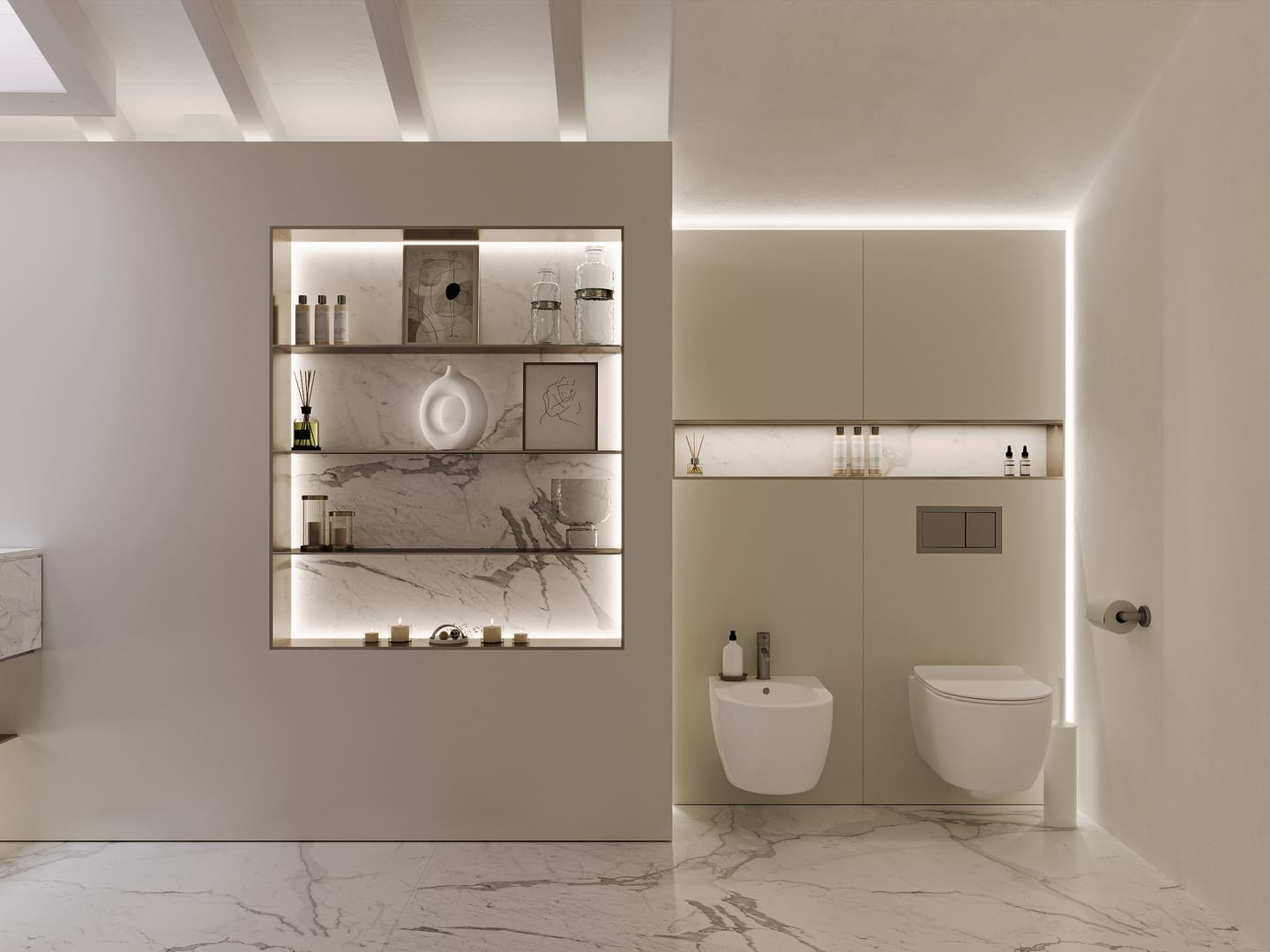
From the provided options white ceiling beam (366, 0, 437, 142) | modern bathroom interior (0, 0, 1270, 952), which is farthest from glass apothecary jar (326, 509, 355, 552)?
white ceiling beam (366, 0, 437, 142)

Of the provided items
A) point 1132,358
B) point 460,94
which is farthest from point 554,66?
point 1132,358

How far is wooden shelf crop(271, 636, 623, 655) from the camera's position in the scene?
2951 mm

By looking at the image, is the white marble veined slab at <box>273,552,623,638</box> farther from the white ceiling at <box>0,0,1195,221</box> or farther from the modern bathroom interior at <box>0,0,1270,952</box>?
the white ceiling at <box>0,0,1195,221</box>

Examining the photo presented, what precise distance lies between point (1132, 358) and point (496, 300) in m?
2.29

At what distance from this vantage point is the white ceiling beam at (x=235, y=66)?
2.71 metres

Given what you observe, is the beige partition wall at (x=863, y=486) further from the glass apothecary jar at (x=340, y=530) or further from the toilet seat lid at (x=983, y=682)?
the glass apothecary jar at (x=340, y=530)

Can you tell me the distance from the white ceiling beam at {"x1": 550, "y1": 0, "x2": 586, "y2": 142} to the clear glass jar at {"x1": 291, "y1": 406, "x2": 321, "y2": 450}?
1390 millimetres

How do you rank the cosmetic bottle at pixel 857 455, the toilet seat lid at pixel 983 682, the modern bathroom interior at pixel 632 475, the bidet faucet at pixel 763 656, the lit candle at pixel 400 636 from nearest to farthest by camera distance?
the modern bathroom interior at pixel 632 475 < the toilet seat lid at pixel 983 682 < the lit candle at pixel 400 636 < the bidet faucet at pixel 763 656 < the cosmetic bottle at pixel 857 455

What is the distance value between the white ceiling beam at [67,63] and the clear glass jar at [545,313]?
1.62m

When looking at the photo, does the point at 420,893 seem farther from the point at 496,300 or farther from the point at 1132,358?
the point at 1132,358

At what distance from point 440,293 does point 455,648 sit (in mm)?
1322

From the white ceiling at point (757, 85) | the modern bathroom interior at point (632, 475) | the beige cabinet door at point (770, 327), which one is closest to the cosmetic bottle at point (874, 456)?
the modern bathroom interior at point (632, 475)

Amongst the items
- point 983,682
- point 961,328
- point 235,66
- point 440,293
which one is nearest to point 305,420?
point 440,293

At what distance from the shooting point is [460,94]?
10.4 ft
